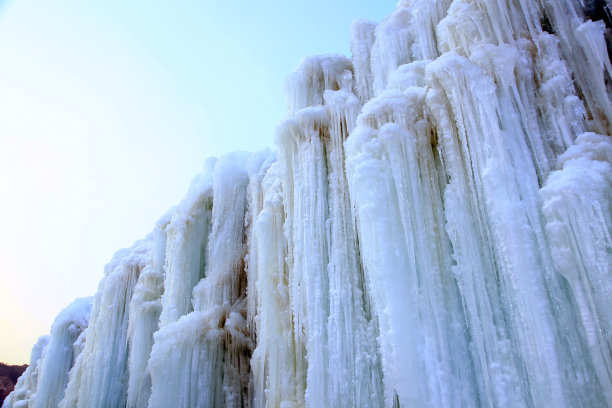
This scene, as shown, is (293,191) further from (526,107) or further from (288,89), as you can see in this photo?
(526,107)

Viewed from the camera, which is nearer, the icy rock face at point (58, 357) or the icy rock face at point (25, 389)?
the icy rock face at point (58, 357)

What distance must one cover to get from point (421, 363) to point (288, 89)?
6.00 meters

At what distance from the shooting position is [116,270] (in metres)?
12.7

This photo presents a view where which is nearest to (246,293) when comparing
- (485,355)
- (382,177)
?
(382,177)

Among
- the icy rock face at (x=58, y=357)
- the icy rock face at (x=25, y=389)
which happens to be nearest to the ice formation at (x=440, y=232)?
the icy rock face at (x=58, y=357)

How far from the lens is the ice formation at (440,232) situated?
402 centimetres

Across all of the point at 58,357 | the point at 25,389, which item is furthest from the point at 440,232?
the point at 25,389

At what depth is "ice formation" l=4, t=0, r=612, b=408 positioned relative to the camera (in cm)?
402

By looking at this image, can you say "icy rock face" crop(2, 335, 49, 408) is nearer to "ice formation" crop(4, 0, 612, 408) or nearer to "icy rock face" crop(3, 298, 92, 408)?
"icy rock face" crop(3, 298, 92, 408)

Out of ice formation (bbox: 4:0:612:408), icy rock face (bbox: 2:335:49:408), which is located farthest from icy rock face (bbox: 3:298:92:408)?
ice formation (bbox: 4:0:612:408)

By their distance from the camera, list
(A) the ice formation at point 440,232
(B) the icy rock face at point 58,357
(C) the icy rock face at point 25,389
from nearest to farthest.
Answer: (A) the ice formation at point 440,232 → (B) the icy rock face at point 58,357 → (C) the icy rock face at point 25,389

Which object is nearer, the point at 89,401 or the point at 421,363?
the point at 421,363

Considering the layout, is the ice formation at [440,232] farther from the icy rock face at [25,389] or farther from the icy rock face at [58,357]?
the icy rock face at [25,389]

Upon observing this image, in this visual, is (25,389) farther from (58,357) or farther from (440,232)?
(440,232)
